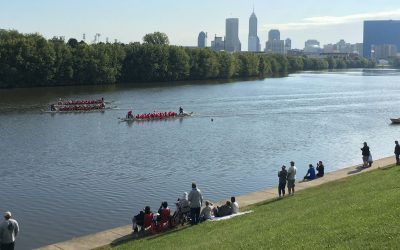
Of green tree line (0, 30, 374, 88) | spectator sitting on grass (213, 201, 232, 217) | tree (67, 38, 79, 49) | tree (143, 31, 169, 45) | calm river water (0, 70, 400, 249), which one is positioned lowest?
calm river water (0, 70, 400, 249)

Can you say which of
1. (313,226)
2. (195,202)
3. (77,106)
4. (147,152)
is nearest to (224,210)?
(195,202)

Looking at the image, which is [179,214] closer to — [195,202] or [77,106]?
[195,202]

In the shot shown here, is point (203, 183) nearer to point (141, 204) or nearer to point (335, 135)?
point (141, 204)

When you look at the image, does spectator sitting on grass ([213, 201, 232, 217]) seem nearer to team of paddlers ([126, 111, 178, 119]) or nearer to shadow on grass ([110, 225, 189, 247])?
shadow on grass ([110, 225, 189, 247])

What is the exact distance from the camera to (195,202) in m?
21.2

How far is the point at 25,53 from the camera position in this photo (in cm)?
11131

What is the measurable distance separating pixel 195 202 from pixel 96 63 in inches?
4173

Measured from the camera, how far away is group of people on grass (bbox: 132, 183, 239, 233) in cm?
2122

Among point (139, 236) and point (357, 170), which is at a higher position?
point (357, 170)

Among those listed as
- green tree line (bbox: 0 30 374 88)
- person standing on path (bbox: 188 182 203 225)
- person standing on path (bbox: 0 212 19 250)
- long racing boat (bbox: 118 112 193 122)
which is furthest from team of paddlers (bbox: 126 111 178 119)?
green tree line (bbox: 0 30 374 88)

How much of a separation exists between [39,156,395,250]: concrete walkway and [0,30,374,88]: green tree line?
87919mm

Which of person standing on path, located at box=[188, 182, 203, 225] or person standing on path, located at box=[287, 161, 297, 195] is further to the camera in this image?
person standing on path, located at box=[287, 161, 297, 195]

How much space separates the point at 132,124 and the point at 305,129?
19777mm

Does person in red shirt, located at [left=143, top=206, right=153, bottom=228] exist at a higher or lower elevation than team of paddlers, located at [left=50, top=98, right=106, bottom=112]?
lower
